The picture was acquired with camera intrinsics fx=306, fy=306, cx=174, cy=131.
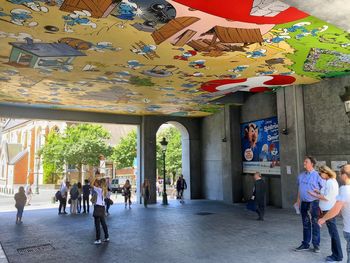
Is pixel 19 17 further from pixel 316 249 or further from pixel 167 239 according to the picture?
pixel 316 249

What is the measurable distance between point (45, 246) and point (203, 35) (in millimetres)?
6909

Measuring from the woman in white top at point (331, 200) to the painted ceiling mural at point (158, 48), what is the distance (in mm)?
3385

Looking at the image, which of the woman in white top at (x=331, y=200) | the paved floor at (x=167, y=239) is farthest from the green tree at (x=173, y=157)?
the woman in white top at (x=331, y=200)

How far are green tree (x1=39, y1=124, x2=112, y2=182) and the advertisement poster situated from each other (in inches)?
924

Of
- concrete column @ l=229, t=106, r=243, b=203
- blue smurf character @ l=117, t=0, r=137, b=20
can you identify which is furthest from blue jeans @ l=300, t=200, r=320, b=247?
concrete column @ l=229, t=106, r=243, b=203

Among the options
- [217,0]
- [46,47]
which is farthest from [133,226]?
[217,0]

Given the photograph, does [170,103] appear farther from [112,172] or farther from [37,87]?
[112,172]

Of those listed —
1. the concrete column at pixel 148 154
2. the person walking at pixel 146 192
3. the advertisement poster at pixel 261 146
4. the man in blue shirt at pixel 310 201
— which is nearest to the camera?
the man in blue shirt at pixel 310 201

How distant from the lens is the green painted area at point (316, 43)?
280 inches

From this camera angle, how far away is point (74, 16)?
6.50 meters

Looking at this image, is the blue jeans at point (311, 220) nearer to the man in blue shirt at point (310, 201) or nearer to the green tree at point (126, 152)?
the man in blue shirt at point (310, 201)

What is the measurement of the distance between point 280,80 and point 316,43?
441 centimetres

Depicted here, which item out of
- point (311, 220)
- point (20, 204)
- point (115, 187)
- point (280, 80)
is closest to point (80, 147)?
point (115, 187)

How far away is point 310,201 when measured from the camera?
264 inches
